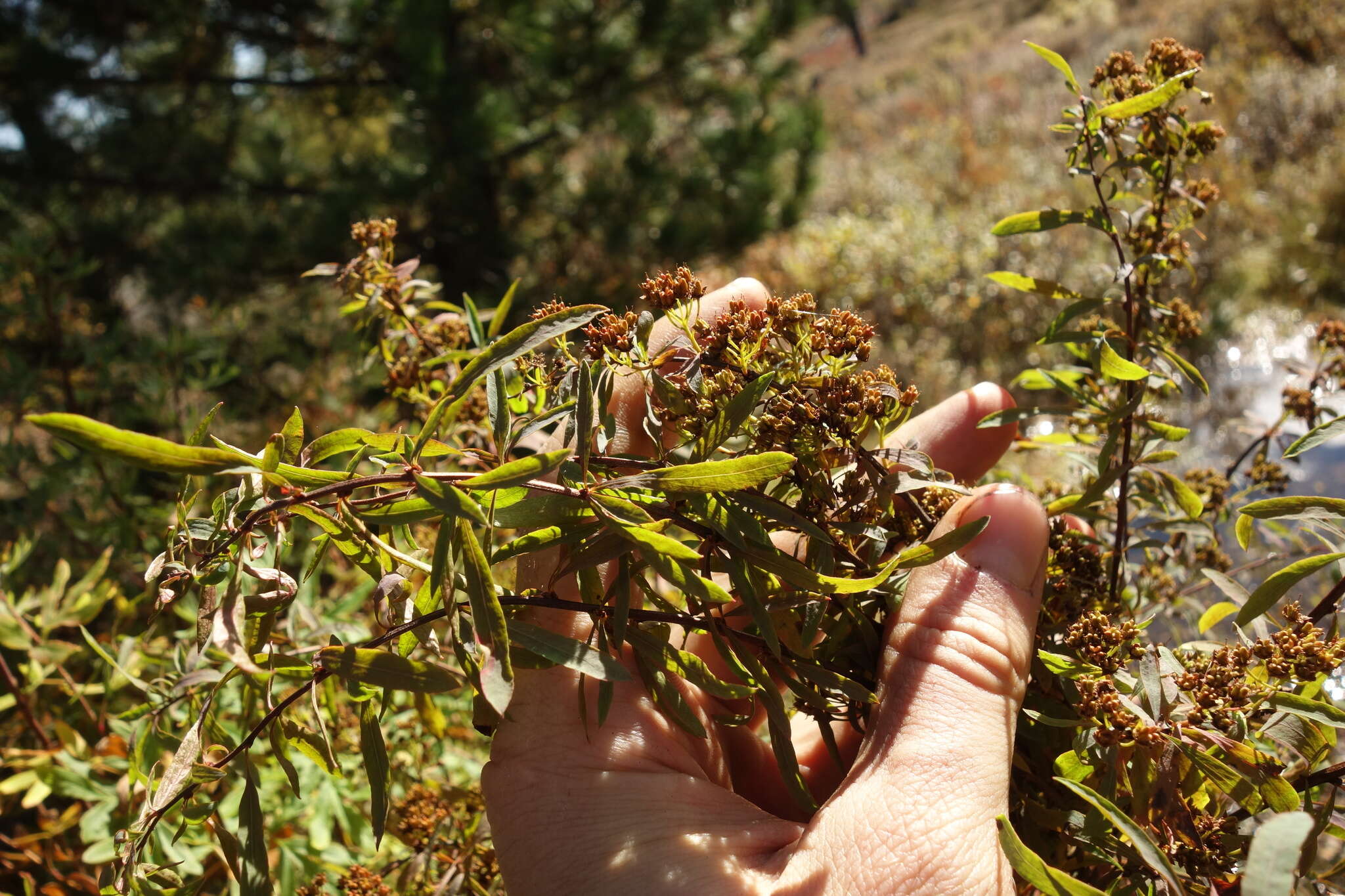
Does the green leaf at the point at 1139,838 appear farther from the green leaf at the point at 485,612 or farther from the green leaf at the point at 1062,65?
the green leaf at the point at 1062,65

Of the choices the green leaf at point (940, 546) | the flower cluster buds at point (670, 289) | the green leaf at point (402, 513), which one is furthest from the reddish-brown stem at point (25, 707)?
the green leaf at point (940, 546)

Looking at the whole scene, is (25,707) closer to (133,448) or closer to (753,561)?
(133,448)

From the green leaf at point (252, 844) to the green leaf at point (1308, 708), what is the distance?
1.13 meters

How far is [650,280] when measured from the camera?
1.05 metres

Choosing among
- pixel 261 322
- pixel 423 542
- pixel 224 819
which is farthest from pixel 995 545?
pixel 261 322

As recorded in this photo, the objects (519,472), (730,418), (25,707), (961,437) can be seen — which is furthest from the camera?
(25,707)

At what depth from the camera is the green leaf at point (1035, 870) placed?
0.84 metres

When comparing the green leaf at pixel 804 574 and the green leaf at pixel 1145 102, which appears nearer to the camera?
the green leaf at pixel 804 574

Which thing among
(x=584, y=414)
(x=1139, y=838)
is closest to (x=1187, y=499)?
(x=1139, y=838)

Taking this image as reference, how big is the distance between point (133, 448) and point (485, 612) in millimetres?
333

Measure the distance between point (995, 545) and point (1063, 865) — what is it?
50cm

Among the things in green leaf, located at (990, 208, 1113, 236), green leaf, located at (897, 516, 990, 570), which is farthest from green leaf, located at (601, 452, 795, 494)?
green leaf, located at (990, 208, 1113, 236)

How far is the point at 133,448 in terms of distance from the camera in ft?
2.36

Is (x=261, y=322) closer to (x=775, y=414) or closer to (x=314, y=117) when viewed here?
(x=314, y=117)
